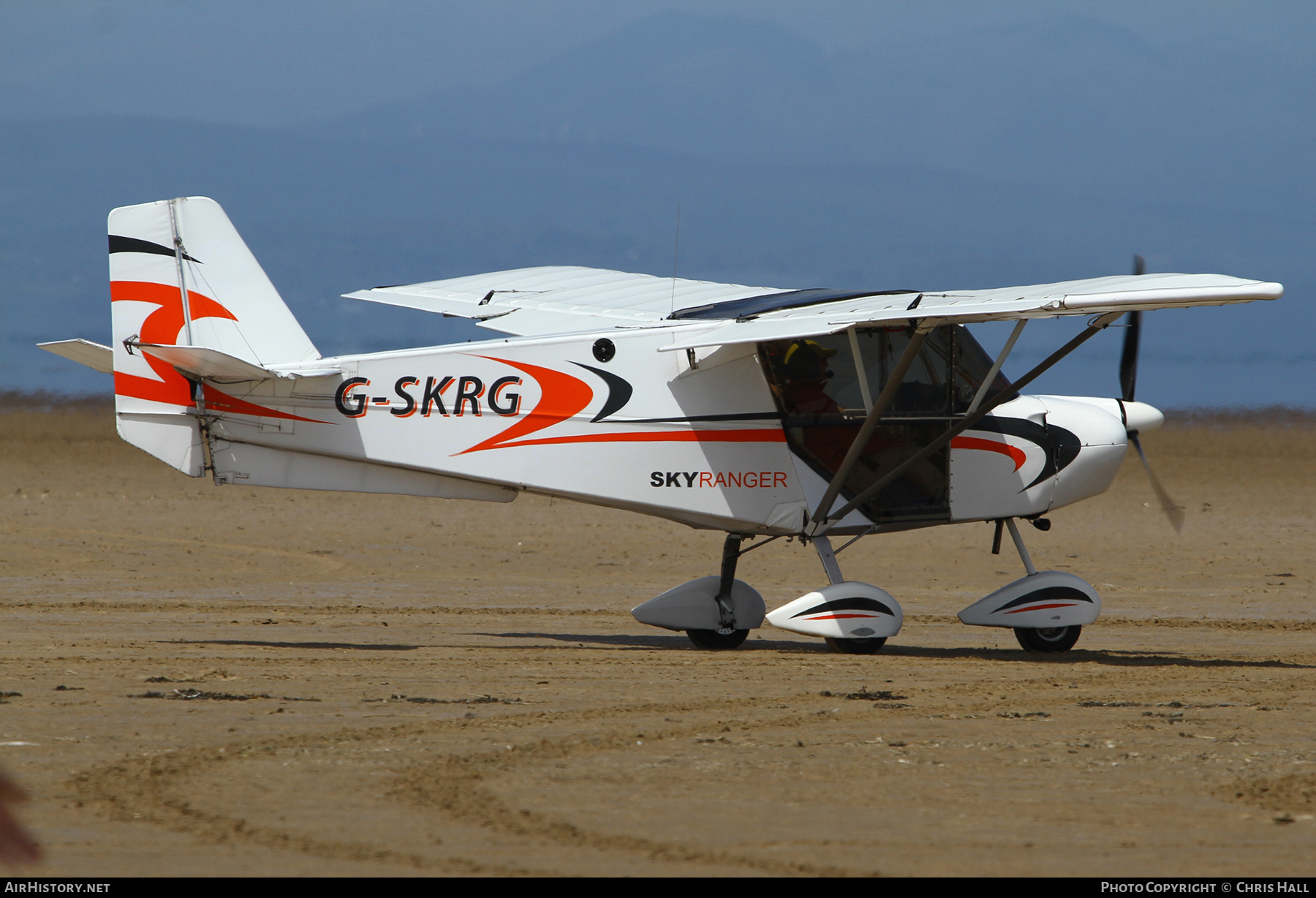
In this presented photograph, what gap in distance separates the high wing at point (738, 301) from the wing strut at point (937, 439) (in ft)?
1.90

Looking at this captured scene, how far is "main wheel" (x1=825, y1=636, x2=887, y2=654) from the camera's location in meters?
11.3

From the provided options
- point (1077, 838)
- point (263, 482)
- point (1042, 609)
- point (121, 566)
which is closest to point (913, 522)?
point (1042, 609)

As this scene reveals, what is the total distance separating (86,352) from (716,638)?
559 cm

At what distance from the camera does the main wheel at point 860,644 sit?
11.3 m

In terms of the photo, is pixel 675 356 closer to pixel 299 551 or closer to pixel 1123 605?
pixel 1123 605

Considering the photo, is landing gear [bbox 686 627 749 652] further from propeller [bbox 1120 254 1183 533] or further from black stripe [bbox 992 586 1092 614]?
propeller [bbox 1120 254 1183 533]

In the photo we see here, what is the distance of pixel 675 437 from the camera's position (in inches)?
446

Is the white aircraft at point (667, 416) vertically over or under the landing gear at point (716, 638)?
over

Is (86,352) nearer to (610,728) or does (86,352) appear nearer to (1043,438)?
(610,728)

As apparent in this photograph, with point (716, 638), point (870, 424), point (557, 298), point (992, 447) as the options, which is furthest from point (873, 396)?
point (557, 298)

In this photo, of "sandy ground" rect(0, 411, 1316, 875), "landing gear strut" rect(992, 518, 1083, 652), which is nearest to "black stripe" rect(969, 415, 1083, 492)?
"landing gear strut" rect(992, 518, 1083, 652)

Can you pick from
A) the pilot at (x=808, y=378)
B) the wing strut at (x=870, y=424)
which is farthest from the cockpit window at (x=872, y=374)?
the wing strut at (x=870, y=424)

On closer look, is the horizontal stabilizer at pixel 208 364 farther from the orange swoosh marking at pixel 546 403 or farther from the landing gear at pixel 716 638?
the landing gear at pixel 716 638

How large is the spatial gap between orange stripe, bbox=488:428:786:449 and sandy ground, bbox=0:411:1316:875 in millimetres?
1704
